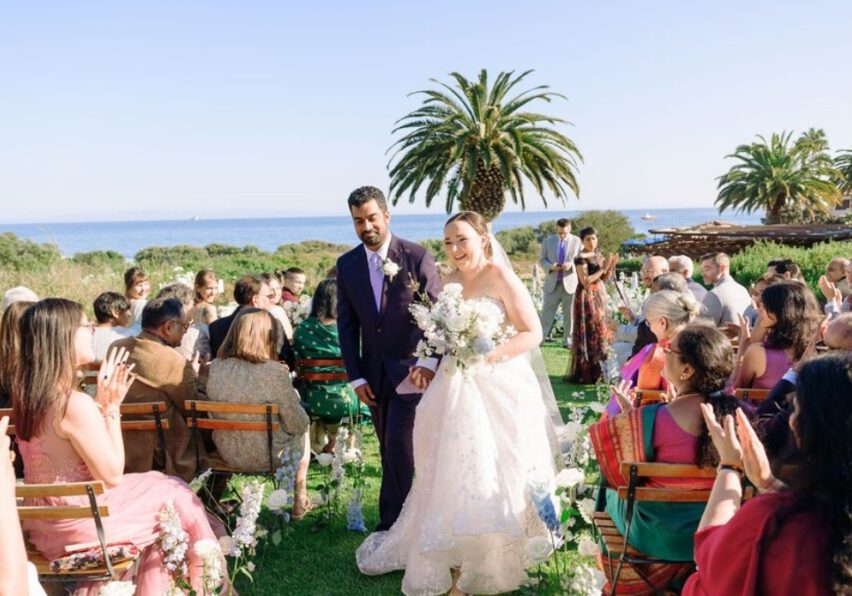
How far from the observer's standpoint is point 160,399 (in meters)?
4.89

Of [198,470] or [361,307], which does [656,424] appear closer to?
[361,307]

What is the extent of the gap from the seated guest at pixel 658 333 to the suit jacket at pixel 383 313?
4.45 ft

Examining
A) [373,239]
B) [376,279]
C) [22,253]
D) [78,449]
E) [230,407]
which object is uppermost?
[373,239]

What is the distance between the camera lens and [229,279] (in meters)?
20.7

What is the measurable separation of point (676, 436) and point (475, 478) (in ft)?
3.77

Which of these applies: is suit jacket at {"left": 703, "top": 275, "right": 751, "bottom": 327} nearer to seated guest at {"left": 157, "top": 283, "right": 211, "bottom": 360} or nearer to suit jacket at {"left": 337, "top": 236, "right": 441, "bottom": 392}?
suit jacket at {"left": 337, "top": 236, "right": 441, "bottom": 392}

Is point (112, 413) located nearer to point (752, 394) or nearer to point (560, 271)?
point (752, 394)

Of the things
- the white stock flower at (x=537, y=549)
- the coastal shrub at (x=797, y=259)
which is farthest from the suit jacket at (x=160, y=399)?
the coastal shrub at (x=797, y=259)

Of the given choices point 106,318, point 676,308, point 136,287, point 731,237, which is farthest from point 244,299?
point 731,237

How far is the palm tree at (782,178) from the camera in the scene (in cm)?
3495

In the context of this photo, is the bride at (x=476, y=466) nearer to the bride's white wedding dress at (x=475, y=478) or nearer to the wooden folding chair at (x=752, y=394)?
the bride's white wedding dress at (x=475, y=478)

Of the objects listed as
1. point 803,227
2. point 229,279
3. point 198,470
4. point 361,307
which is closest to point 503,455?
point 361,307

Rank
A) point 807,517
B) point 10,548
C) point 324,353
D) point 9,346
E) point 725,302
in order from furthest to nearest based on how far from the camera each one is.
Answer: point 725,302 < point 324,353 < point 9,346 < point 10,548 < point 807,517

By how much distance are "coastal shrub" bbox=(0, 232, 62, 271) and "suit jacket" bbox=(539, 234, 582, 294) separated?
1222 cm
